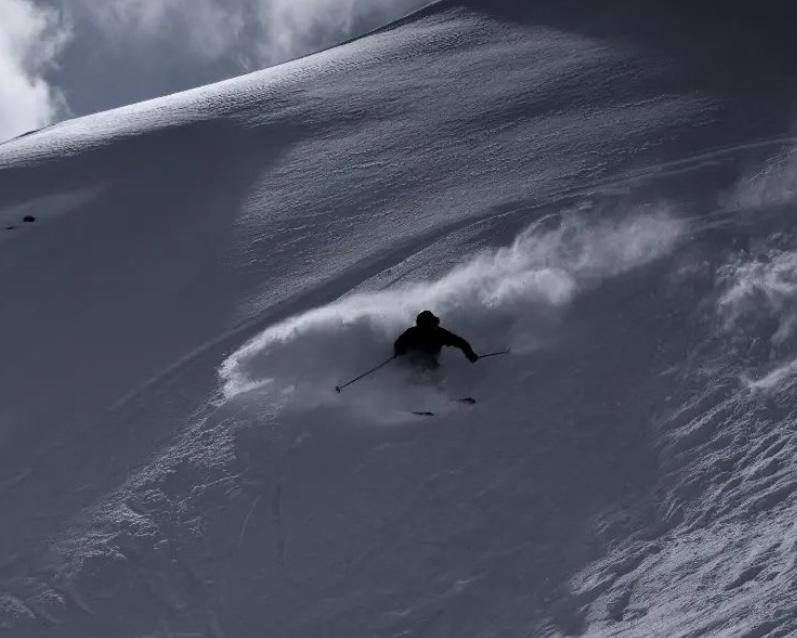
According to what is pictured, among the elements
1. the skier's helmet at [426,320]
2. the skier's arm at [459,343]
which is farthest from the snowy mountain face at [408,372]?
the skier's helmet at [426,320]

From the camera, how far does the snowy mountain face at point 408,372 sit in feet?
32.3

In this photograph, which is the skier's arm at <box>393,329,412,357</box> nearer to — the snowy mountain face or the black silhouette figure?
Result: the black silhouette figure

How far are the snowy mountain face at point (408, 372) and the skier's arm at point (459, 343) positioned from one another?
24cm

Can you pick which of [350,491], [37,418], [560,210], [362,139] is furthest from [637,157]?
[37,418]

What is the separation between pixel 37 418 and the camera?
1312cm

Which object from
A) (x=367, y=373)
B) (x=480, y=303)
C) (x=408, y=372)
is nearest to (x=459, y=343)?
(x=408, y=372)

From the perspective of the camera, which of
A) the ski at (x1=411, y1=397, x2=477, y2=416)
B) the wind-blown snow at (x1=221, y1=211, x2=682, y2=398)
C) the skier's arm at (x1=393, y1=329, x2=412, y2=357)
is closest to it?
the ski at (x1=411, y1=397, x2=477, y2=416)

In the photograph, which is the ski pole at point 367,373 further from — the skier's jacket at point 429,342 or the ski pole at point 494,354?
the ski pole at point 494,354

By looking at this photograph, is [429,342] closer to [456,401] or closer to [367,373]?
[456,401]

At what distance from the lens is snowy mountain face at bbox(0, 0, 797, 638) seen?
32.3 ft

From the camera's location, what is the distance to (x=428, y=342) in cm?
1239

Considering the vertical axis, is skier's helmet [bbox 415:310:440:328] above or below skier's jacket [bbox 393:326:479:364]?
above

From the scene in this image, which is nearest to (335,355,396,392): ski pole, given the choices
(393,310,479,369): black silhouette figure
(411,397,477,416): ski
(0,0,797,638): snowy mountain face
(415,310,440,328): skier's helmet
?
(0,0,797,638): snowy mountain face

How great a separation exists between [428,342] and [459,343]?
32cm
